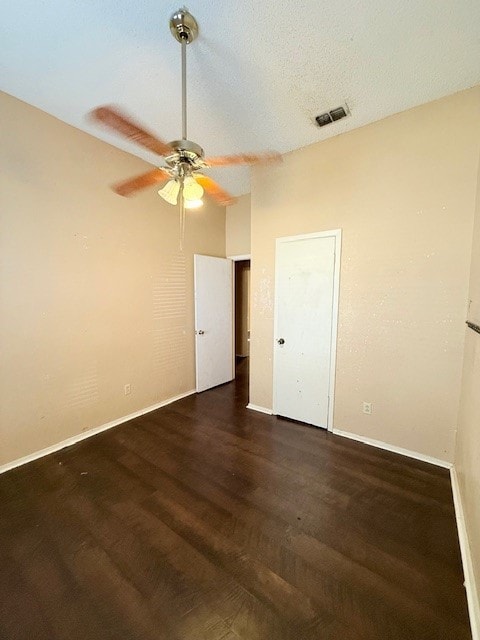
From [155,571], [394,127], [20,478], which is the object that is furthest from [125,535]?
[394,127]

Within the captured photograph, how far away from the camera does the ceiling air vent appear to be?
2168 mm

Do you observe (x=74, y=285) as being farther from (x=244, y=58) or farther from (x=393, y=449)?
(x=393, y=449)

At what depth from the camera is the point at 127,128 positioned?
127 centimetres

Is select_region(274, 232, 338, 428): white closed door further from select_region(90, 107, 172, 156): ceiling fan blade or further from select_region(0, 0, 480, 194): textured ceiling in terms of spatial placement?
select_region(90, 107, 172, 156): ceiling fan blade

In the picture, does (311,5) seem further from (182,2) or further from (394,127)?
(394,127)

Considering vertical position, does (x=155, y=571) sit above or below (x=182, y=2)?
below

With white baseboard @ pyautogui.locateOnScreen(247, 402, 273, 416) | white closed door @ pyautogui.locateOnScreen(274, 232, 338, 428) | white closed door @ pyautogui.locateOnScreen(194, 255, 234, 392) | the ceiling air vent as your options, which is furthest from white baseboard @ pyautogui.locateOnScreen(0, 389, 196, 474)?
the ceiling air vent

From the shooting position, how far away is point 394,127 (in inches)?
87.4

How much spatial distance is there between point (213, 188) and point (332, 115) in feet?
4.50

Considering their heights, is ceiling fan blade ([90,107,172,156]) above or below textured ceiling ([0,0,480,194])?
below

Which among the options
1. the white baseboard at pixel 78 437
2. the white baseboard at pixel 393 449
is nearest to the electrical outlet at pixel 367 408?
the white baseboard at pixel 393 449

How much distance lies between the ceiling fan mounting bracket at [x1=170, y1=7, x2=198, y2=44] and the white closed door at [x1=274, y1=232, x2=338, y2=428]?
175 cm

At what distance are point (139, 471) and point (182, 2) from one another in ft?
9.97

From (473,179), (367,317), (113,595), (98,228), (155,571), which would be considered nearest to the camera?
(113,595)
